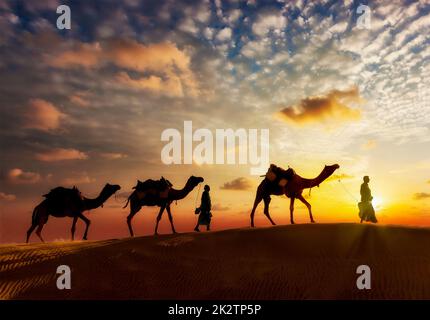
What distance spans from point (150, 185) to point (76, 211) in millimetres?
3903

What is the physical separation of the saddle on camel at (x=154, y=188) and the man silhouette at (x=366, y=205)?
9.15 m

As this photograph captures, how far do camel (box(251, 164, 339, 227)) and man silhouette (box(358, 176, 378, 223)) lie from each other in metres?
2.25

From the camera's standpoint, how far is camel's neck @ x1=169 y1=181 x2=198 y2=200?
22.2 m

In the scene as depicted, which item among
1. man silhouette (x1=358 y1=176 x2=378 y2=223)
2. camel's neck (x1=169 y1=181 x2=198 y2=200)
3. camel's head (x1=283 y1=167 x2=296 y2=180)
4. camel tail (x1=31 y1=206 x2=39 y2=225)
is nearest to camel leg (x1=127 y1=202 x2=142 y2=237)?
camel's neck (x1=169 y1=181 x2=198 y2=200)

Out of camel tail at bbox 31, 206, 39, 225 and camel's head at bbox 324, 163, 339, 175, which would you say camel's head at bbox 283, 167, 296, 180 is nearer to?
camel's head at bbox 324, 163, 339, 175

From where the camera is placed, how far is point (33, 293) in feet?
39.6

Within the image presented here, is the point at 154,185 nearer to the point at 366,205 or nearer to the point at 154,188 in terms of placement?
the point at 154,188

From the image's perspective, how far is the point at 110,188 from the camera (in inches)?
944

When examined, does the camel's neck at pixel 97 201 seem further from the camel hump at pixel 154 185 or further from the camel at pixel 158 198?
the camel hump at pixel 154 185

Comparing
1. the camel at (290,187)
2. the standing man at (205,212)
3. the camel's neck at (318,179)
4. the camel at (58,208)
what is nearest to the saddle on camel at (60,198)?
the camel at (58,208)

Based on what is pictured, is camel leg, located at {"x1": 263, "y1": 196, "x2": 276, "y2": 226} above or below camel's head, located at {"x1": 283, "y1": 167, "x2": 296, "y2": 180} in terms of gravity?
below

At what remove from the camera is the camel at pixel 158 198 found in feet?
70.8

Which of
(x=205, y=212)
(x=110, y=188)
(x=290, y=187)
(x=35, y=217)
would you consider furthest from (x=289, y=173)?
(x=35, y=217)
